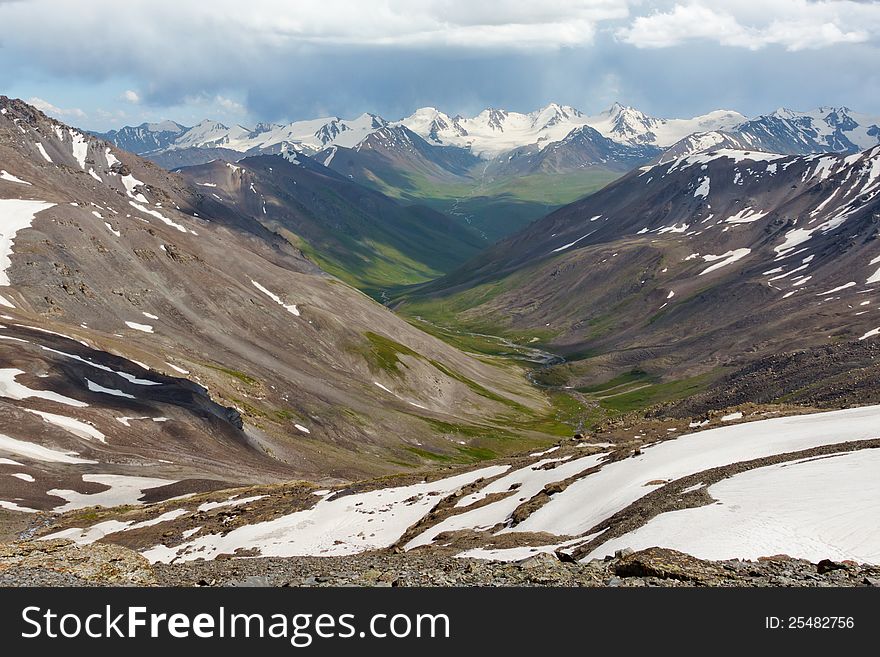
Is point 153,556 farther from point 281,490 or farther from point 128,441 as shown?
point 128,441

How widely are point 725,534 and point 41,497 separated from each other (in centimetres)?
6957

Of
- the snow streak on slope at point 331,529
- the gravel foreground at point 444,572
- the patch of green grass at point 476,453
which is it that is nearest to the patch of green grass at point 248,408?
the patch of green grass at point 476,453

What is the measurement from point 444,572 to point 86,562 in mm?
15419

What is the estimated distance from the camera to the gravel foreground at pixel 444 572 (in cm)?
2630

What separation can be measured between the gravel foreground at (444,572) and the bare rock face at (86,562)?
0.04 metres

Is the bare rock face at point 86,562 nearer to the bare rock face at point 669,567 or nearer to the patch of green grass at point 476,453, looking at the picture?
the bare rock face at point 669,567

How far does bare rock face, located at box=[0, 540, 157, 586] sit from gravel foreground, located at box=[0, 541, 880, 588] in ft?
0.13

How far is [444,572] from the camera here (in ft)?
101

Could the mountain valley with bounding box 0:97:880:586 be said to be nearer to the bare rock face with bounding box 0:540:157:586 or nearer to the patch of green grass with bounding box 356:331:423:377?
the bare rock face with bounding box 0:540:157:586

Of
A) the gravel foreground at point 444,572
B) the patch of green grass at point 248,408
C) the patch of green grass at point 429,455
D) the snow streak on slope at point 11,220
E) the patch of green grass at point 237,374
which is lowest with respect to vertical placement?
the gravel foreground at point 444,572

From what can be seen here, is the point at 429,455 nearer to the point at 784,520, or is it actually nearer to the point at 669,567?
the point at 784,520

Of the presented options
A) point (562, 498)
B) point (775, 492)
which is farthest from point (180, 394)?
point (775, 492)

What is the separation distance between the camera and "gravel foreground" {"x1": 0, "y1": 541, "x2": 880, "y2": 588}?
86.3ft

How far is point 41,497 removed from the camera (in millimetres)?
77812
